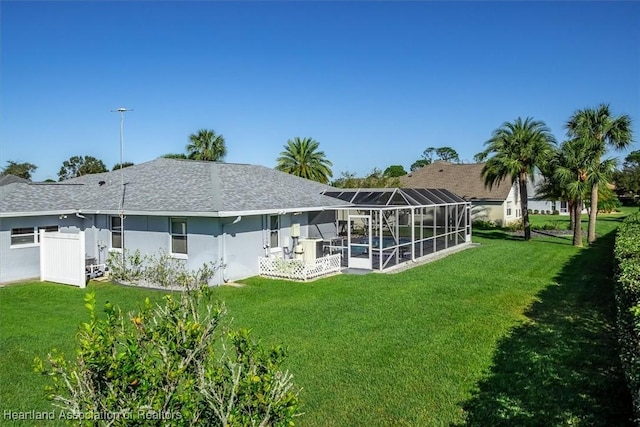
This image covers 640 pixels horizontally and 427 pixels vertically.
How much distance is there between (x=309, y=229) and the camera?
19922 millimetres

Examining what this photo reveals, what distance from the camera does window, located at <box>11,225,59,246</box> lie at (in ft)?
50.7

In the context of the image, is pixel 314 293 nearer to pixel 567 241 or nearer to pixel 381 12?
pixel 381 12

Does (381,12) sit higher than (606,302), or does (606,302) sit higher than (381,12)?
(381,12)

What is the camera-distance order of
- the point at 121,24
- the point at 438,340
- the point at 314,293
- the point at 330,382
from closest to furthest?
the point at 330,382
the point at 438,340
the point at 314,293
the point at 121,24

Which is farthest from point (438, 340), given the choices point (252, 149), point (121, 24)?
point (252, 149)

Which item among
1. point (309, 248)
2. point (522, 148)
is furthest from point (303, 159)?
point (309, 248)

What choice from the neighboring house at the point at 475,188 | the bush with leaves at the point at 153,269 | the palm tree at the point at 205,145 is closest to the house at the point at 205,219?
the bush with leaves at the point at 153,269

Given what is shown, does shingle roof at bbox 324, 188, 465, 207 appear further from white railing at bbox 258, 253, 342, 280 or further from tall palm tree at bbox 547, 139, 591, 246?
tall palm tree at bbox 547, 139, 591, 246

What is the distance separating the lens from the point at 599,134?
25.0 metres

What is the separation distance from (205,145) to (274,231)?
29541mm

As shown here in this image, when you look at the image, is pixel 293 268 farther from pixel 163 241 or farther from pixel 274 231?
pixel 163 241

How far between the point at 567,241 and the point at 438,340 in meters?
22.0

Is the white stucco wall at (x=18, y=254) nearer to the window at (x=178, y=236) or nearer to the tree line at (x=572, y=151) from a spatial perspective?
the window at (x=178, y=236)

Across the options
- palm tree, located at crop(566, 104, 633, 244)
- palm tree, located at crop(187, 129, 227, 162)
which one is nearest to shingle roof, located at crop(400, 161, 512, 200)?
palm tree, located at crop(566, 104, 633, 244)
